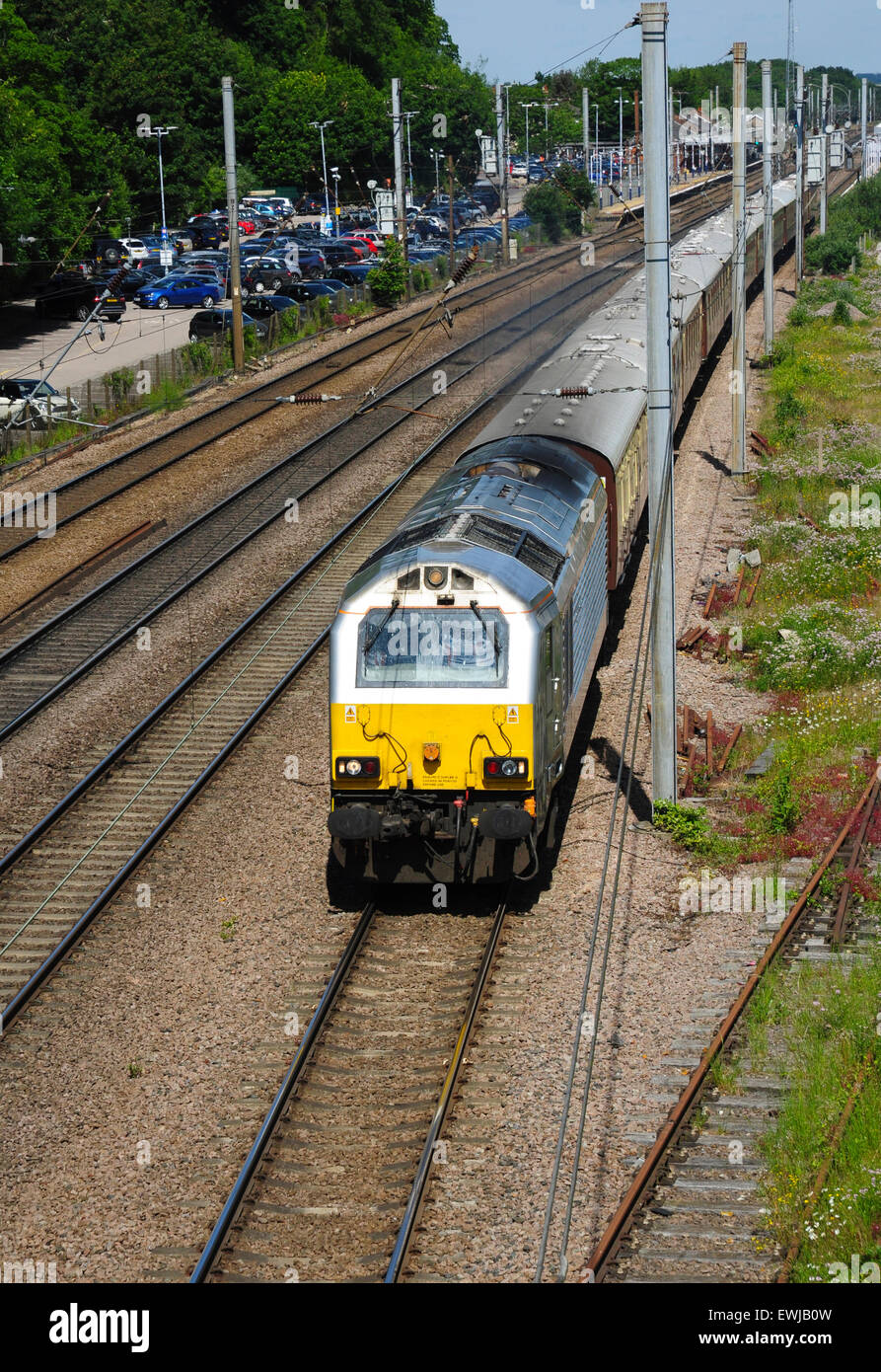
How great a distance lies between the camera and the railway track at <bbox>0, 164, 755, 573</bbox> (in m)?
28.5

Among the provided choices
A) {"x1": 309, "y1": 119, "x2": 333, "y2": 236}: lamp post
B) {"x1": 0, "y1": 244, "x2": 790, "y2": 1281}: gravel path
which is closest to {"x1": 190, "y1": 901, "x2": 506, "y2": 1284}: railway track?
{"x1": 0, "y1": 244, "x2": 790, "y2": 1281}: gravel path

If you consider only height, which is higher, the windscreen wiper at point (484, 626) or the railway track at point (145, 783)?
the windscreen wiper at point (484, 626)

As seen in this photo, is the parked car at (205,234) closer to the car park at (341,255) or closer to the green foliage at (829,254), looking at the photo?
the car park at (341,255)

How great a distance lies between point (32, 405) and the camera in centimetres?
3469

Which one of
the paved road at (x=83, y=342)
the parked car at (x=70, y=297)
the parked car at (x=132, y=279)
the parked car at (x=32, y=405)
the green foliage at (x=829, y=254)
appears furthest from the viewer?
the green foliage at (x=829, y=254)

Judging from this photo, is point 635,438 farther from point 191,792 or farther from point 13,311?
point 13,311

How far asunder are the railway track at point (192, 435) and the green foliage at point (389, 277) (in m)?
1.51

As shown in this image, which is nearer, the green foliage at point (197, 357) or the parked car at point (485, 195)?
the green foliage at point (197, 357)

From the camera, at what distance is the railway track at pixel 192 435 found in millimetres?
28531

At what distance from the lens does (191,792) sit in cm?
1705

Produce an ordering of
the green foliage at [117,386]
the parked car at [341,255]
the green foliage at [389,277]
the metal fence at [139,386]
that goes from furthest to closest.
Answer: the parked car at [341,255] → the green foliage at [389,277] → the green foliage at [117,386] → the metal fence at [139,386]

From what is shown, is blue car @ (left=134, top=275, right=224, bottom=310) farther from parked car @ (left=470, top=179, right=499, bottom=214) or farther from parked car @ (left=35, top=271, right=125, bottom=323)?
parked car @ (left=470, top=179, right=499, bottom=214)

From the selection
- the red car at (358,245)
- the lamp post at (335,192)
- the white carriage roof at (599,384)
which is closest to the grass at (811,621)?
the white carriage roof at (599,384)

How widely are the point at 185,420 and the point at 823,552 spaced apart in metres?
16.5
